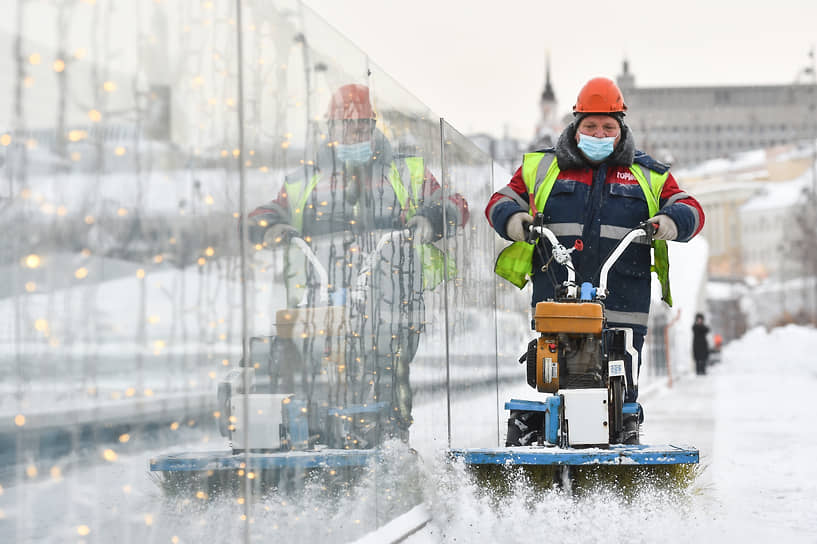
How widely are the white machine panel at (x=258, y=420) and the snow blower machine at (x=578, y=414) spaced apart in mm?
1415

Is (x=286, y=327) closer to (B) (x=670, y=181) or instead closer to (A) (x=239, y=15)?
(A) (x=239, y=15)

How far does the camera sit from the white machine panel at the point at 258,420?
3332 millimetres

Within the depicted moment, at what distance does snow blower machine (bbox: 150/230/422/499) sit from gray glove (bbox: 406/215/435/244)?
0.45ft

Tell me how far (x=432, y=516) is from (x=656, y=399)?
12442mm

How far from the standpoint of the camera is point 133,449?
2814 millimetres

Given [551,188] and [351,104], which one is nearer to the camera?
[351,104]

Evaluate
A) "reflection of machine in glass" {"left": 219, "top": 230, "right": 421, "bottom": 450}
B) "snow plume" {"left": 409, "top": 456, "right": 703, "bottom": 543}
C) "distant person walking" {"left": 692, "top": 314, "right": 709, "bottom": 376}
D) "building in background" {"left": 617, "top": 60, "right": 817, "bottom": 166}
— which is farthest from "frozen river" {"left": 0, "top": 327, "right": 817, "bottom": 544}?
"building in background" {"left": 617, "top": 60, "right": 817, "bottom": 166}

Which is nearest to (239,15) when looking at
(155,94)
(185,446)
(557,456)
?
(155,94)

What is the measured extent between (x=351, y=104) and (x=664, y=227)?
5.00 ft

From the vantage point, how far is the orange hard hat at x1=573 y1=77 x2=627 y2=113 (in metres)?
5.53

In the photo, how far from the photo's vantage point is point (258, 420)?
3480 millimetres

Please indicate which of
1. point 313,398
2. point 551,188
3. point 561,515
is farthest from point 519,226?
point 313,398

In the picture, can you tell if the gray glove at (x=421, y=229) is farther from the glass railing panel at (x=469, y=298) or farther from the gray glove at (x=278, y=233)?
the gray glove at (x=278, y=233)

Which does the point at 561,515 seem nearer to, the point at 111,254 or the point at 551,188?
the point at 551,188
